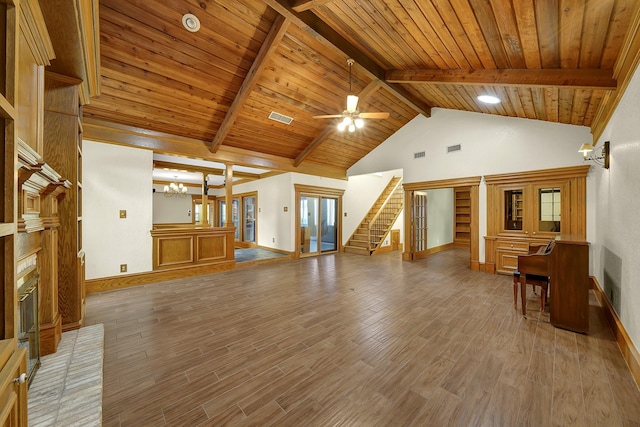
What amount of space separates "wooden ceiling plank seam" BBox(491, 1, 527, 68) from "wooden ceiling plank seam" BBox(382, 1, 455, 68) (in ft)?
2.28

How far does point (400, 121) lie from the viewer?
22.8 ft

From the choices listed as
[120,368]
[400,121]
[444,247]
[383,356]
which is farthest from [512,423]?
[444,247]

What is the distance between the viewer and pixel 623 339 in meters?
2.38

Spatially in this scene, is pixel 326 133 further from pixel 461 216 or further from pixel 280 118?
pixel 461 216

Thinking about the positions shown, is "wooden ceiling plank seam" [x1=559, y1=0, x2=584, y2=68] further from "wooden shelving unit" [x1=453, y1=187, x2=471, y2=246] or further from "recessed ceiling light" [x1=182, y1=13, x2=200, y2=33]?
"wooden shelving unit" [x1=453, y1=187, x2=471, y2=246]

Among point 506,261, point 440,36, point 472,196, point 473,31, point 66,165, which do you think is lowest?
point 506,261

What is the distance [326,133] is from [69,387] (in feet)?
18.8

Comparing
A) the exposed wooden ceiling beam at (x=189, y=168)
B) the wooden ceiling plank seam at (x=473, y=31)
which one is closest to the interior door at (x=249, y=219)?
the exposed wooden ceiling beam at (x=189, y=168)

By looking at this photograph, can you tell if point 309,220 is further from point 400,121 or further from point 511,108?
point 511,108

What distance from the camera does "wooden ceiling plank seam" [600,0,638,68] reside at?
1.96m

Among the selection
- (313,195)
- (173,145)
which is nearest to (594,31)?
(173,145)

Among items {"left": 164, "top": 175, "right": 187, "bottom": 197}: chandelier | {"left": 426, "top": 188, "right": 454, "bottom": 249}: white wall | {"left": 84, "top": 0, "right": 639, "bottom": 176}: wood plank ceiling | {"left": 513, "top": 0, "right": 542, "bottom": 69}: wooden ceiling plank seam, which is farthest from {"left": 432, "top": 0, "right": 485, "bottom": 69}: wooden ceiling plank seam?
{"left": 164, "top": 175, "right": 187, "bottom": 197}: chandelier

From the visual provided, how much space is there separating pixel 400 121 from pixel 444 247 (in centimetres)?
483

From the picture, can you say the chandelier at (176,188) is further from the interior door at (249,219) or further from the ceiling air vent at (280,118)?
the ceiling air vent at (280,118)
